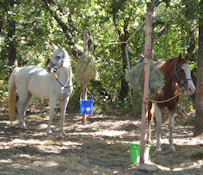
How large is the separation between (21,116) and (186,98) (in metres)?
5.02

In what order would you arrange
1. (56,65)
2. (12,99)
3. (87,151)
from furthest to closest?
(12,99) → (56,65) → (87,151)

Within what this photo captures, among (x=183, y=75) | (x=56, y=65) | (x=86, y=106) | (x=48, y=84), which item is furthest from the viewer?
(x=86, y=106)

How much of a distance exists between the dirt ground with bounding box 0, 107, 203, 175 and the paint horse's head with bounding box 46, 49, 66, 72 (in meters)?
1.52

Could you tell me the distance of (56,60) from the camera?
22.0 feet

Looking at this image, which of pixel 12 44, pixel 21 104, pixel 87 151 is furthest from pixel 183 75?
pixel 12 44

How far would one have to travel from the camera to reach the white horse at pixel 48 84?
682 centimetres

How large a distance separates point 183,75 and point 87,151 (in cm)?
223

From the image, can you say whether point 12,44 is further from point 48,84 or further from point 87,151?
point 87,151

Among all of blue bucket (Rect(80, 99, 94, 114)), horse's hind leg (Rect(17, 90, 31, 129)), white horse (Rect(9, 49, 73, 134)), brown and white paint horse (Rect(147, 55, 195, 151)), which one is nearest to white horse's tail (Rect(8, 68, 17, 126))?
white horse (Rect(9, 49, 73, 134))

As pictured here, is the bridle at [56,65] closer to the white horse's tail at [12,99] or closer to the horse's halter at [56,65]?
the horse's halter at [56,65]

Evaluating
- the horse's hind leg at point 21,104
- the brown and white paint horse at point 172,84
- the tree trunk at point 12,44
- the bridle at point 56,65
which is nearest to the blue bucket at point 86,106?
the horse's hind leg at point 21,104

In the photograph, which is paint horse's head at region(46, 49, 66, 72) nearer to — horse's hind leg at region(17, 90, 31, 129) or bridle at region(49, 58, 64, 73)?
bridle at region(49, 58, 64, 73)

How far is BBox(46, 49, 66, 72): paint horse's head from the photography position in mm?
6656

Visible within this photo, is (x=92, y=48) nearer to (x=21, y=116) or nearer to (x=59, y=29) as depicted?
(x=59, y=29)
